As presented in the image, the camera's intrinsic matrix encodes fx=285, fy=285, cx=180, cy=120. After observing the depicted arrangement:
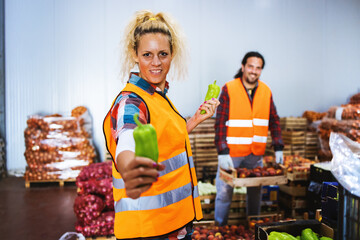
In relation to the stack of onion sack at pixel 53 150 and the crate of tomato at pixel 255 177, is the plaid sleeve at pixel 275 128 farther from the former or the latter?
the stack of onion sack at pixel 53 150

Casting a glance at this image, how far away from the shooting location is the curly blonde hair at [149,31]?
143 cm

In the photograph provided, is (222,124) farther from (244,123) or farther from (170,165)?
(170,165)

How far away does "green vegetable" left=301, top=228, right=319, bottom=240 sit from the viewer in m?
1.74

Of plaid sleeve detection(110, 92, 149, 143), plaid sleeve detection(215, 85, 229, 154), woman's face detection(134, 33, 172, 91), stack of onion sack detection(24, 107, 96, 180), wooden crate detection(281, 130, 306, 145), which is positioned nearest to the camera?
plaid sleeve detection(110, 92, 149, 143)

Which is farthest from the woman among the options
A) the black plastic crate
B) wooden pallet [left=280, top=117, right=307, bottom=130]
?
wooden pallet [left=280, top=117, right=307, bottom=130]

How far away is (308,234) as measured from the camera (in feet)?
5.79

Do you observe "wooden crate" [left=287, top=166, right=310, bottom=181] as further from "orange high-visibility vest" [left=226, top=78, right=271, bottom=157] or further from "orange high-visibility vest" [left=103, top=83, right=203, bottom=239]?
"orange high-visibility vest" [left=103, top=83, right=203, bottom=239]

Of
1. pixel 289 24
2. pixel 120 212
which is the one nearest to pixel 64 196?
pixel 120 212

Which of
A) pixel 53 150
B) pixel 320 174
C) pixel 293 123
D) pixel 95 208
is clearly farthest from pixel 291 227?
pixel 53 150

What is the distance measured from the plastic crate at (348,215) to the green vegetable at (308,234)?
0.50m

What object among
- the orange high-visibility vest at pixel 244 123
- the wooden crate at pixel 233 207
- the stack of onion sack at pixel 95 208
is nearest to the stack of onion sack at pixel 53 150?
the stack of onion sack at pixel 95 208

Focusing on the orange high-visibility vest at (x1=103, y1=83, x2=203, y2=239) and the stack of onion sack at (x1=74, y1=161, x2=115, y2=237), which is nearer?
the orange high-visibility vest at (x1=103, y1=83, x2=203, y2=239)

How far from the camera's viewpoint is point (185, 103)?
7410 mm

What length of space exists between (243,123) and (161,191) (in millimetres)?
2501
